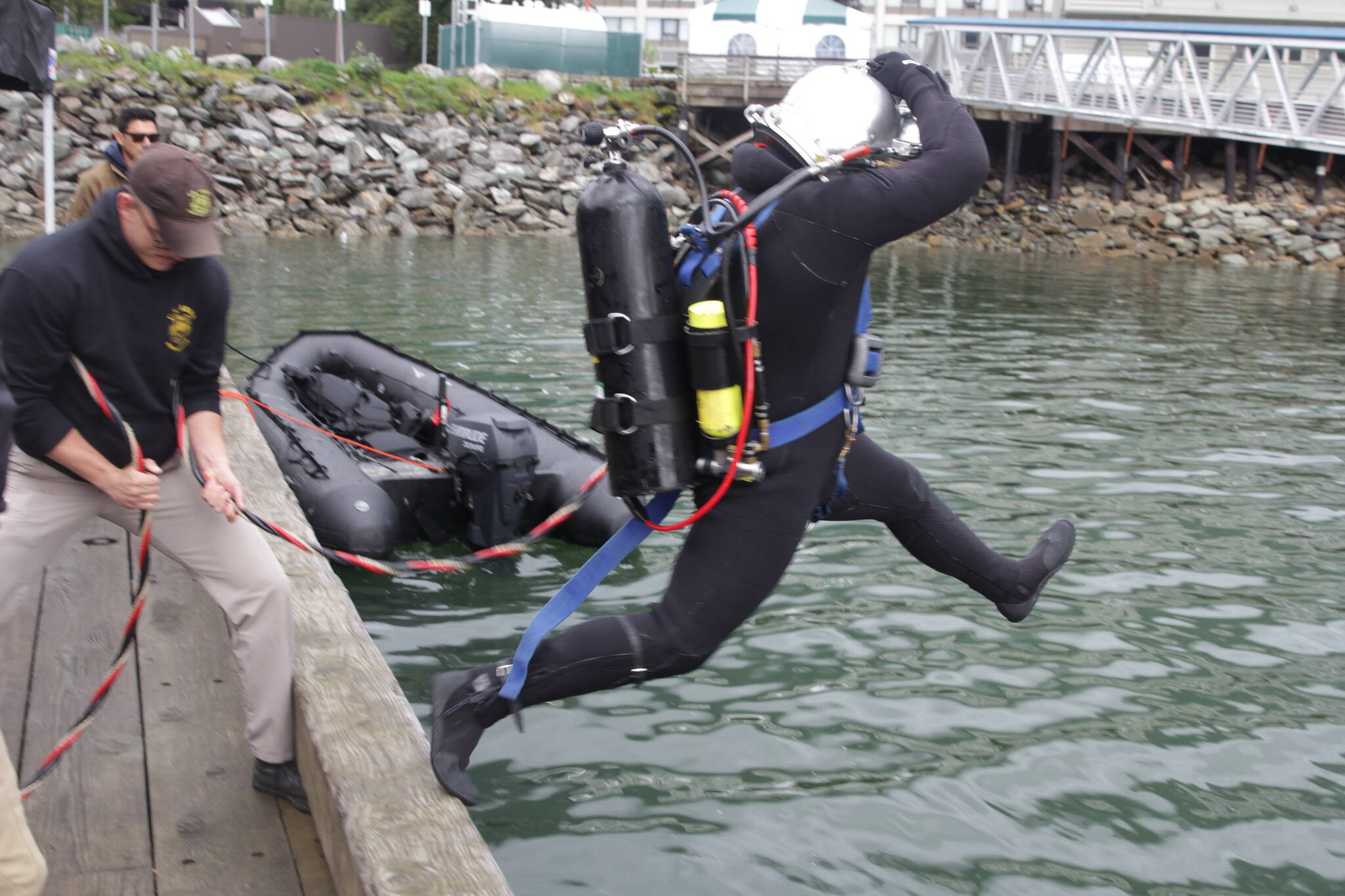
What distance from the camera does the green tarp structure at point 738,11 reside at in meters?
38.9

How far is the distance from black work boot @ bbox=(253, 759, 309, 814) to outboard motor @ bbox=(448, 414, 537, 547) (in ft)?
10.6

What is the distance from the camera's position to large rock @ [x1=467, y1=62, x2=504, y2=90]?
34219 millimetres

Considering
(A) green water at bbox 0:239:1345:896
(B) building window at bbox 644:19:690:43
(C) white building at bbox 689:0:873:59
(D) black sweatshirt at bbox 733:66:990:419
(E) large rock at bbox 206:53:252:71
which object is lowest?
(A) green water at bbox 0:239:1345:896

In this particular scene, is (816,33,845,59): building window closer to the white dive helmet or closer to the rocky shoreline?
the rocky shoreline

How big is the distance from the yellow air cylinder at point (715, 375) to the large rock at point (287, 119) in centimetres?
Answer: 2842

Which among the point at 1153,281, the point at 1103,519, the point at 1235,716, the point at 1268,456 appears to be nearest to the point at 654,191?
the point at 1235,716

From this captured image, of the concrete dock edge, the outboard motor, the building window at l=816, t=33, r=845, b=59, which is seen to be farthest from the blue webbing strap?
the building window at l=816, t=33, r=845, b=59

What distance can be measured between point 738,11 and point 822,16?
2.66 meters

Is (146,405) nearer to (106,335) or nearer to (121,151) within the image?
(106,335)

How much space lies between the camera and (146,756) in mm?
3543

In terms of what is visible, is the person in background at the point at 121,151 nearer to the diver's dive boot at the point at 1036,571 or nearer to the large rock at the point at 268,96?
the diver's dive boot at the point at 1036,571

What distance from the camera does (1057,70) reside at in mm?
29781

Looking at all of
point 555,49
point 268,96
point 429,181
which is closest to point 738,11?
point 555,49

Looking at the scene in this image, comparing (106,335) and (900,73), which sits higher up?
(900,73)
